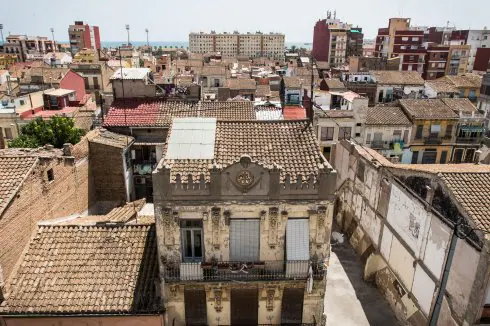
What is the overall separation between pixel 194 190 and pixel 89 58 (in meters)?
99.2

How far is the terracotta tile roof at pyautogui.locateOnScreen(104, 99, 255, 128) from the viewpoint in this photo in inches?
1400

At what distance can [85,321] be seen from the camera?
18.7 metres

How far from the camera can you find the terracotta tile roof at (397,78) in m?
69.9

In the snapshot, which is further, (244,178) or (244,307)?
(244,307)

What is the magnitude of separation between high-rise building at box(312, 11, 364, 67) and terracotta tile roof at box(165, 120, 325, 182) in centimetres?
12576

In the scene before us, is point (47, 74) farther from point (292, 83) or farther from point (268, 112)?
point (268, 112)

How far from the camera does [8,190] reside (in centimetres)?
1942

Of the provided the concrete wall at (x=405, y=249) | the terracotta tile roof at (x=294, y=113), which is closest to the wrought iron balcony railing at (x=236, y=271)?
the concrete wall at (x=405, y=249)

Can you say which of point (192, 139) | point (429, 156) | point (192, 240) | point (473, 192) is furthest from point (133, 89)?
point (429, 156)

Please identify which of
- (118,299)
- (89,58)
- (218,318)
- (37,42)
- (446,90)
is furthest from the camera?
(37,42)

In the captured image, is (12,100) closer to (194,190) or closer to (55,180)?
(55,180)

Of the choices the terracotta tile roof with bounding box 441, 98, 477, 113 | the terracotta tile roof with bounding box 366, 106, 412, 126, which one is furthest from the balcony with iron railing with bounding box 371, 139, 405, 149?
the terracotta tile roof with bounding box 441, 98, 477, 113

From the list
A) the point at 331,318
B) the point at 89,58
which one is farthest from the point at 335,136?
the point at 89,58

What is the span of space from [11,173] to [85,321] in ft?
29.3
